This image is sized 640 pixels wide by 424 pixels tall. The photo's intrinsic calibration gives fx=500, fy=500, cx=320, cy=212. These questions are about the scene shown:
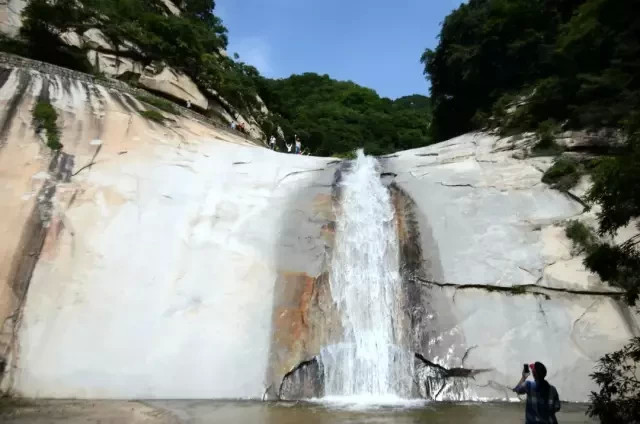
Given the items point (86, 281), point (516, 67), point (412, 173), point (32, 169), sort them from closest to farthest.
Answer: point (86, 281) < point (32, 169) < point (412, 173) < point (516, 67)

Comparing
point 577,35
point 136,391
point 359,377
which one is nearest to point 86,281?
point 136,391

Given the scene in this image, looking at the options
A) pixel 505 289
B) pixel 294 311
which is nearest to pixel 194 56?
pixel 294 311

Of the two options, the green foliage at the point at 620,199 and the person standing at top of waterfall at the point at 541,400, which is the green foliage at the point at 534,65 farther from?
the person standing at top of waterfall at the point at 541,400

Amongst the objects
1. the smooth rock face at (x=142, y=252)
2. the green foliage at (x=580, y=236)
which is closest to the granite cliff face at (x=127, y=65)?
the smooth rock face at (x=142, y=252)

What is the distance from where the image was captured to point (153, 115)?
45.6 ft

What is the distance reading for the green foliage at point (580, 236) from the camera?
1010 centimetres

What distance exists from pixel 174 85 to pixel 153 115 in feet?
15.7

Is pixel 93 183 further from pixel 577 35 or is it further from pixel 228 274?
pixel 577 35

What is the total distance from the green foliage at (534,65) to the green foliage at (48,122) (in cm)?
1298

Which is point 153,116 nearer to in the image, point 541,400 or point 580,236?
point 580,236

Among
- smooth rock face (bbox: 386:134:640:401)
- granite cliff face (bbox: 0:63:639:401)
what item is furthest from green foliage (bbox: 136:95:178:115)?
smooth rock face (bbox: 386:134:640:401)

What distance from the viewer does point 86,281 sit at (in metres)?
9.30

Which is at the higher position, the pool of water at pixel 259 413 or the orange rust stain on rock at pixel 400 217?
the orange rust stain on rock at pixel 400 217

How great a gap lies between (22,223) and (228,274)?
13.5 ft
